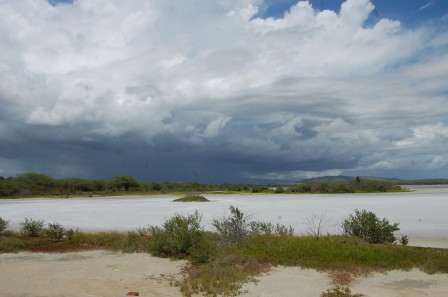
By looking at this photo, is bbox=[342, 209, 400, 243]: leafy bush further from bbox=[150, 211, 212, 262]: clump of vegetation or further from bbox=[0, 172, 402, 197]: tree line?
bbox=[0, 172, 402, 197]: tree line

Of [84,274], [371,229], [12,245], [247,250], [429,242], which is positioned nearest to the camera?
[84,274]

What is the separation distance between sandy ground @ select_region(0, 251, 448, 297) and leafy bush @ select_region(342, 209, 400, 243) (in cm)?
458

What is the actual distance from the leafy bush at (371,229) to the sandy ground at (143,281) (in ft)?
15.0

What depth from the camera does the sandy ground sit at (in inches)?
409

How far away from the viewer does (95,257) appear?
15305 millimetres

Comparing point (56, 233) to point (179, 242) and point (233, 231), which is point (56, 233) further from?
point (233, 231)

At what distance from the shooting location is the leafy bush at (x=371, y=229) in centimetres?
1647

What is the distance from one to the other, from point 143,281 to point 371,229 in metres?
8.98

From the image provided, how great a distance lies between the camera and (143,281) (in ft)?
38.4

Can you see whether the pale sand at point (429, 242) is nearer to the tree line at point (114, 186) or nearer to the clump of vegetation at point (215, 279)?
the clump of vegetation at point (215, 279)

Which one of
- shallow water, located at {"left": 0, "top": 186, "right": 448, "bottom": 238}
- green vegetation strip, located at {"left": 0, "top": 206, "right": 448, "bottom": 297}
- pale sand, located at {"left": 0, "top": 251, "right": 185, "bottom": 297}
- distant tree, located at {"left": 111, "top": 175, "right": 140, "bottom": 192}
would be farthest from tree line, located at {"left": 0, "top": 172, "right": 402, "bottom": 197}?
pale sand, located at {"left": 0, "top": 251, "right": 185, "bottom": 297}

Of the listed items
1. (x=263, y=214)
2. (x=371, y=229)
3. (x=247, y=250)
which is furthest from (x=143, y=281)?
(x=263, y=214)

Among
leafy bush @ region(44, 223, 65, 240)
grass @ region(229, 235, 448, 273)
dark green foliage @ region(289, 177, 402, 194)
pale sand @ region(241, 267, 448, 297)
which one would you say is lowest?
pale sand @ region(241, 267, 448, 297)

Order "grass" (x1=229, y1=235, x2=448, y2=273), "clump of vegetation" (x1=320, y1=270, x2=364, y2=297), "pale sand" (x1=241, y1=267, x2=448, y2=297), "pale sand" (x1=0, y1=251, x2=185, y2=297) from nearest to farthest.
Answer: "clump of vegetation" (x1=320, y1=270, x2=364, y2=297) < "pale sand" (x1=241, y1=267, x2=448, y2=297) < "pale sand" (x1=0, y1=251, x2=185, y2=297) < "grass" (x1=229, y1=235, x2=448, y2=273)
